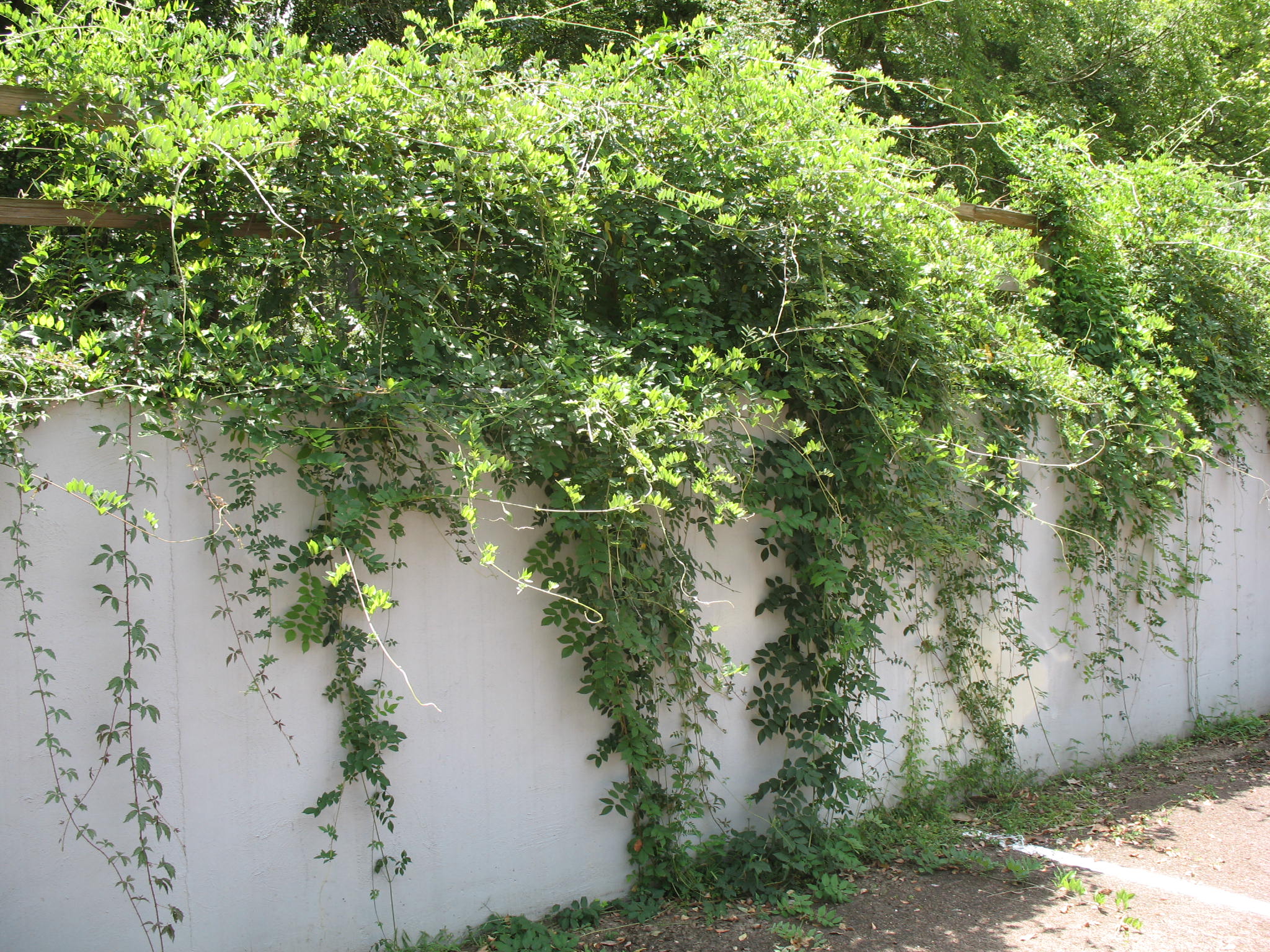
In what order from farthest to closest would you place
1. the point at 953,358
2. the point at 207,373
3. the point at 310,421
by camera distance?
the point at 953,358, the point at 310,421, the point at 207,373

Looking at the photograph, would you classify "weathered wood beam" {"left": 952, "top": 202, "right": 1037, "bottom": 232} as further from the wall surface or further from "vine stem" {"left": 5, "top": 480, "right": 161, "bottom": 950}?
"vine stem" {"left": 5, "top": 480, "right": 161, "bottom": 950}

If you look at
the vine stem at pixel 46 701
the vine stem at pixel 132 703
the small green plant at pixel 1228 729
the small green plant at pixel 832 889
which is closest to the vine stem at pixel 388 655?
the vine stem at pixel 132 703

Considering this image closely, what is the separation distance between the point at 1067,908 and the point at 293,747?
3.09 m

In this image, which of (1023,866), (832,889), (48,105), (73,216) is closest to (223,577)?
(73,216)

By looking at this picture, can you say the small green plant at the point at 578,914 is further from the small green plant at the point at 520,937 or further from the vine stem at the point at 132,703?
the vine stem at the point at 132,703

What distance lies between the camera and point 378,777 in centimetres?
315

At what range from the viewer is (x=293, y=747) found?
122 inches

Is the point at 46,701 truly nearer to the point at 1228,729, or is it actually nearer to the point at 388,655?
the point at 388,655

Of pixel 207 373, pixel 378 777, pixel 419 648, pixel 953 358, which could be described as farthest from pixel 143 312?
pixel 953 358

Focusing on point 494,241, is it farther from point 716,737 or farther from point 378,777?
point 716,737

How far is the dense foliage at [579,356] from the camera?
2.87 metres

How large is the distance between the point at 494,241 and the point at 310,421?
0.94 meters

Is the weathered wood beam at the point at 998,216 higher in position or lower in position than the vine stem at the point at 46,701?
higher

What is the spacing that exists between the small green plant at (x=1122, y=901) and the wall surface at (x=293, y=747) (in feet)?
4.86
